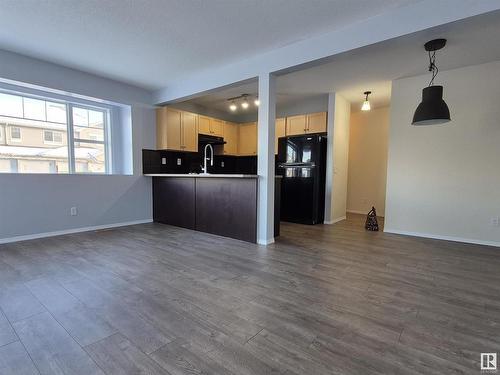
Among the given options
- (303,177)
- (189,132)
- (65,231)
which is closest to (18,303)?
(65,231)

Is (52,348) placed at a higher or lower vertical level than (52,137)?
lower

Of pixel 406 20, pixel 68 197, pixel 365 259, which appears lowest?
pixel 365 259

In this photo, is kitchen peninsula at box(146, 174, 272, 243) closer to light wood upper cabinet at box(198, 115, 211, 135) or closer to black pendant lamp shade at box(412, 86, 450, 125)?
light wood upper cabinet at box(198, 115, 211, 135)

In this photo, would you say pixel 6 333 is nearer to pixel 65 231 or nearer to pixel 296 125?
pixel 65 231

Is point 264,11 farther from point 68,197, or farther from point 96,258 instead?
point 68,197

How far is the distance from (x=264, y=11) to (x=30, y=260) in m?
3.63

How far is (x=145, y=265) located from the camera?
2645 millimetres

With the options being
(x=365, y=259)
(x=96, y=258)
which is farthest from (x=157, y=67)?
(x=365, y=259)

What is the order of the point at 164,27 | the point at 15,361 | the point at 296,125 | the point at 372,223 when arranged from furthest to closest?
the point at 296,125 → the point at 372,223 → the point at 164,27 → the point at 15,361

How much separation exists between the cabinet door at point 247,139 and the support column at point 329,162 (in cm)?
187

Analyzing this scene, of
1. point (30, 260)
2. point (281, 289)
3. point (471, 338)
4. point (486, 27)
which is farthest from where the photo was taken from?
point (30, 260)

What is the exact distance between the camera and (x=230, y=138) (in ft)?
20.5

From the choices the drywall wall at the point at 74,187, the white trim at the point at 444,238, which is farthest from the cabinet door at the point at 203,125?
the white trim at the point at 444,238

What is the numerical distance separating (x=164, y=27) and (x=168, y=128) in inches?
93.9
